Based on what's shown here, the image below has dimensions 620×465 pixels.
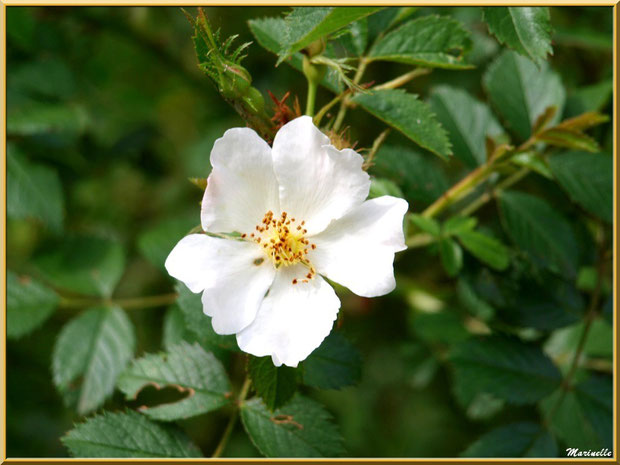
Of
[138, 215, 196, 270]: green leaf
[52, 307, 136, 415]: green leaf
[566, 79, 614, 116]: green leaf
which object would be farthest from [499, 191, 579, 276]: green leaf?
[52, 307, 136, 415]: green leaf

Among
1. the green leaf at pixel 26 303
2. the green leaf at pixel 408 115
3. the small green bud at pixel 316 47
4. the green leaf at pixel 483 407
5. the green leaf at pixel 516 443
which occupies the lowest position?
the green leaf at pixel 483 407

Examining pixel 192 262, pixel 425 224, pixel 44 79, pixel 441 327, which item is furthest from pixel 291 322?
pixel 44 79

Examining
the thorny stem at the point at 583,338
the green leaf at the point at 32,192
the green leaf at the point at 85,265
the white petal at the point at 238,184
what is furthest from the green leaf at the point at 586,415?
the green leaf at the point at 32,192

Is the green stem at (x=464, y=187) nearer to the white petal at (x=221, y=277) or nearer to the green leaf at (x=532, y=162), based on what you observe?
the green leaf at (x=532, y=162)

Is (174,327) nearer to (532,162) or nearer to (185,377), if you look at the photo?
(185,377)

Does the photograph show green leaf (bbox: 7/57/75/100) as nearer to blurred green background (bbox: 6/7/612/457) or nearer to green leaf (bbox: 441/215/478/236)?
blurred green background (bbox: 6/7/612/457)

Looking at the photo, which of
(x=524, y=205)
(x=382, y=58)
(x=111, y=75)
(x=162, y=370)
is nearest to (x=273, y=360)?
(x=162, y=370)
